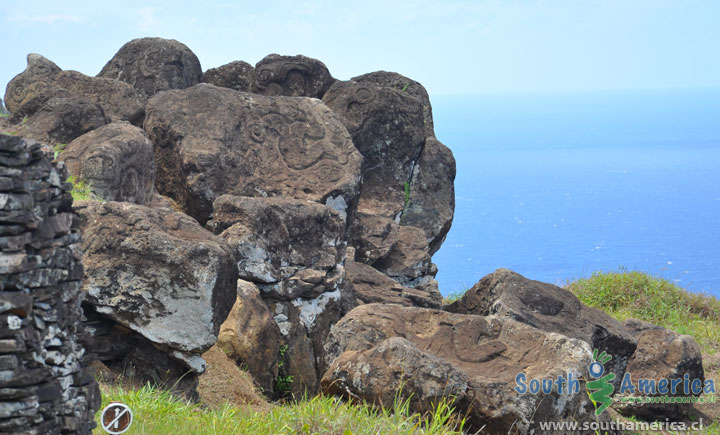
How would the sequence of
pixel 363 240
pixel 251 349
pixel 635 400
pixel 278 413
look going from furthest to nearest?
pixel 363 240 < pixel 635 400 < pixel 251 349 < pixel 278 413

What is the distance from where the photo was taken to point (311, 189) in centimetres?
1241

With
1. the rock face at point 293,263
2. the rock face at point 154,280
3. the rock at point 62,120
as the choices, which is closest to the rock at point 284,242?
the rock face at point 293,263

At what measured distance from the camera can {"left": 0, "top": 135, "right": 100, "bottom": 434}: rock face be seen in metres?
4.25

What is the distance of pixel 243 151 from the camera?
12.7 metres

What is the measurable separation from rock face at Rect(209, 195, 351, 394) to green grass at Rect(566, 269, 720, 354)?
26.5 ft

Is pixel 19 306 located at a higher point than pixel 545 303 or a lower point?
higher

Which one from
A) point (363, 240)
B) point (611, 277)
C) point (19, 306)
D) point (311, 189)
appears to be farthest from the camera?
point (611, 277)

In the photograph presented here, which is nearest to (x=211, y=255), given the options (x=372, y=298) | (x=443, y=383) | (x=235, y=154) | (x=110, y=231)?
(x=110, y=231)

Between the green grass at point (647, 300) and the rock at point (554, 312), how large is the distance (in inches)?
218

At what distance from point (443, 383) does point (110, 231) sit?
3.37 metres

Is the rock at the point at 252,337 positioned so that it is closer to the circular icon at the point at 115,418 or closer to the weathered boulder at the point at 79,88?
the circular icon at the point at 115,418

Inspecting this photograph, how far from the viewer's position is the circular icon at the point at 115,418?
4.62 m

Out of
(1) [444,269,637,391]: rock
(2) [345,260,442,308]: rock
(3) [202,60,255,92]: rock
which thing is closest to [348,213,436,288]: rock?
(2) [345,260,442,308]: rock

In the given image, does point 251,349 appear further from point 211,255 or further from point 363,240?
point 363,240
